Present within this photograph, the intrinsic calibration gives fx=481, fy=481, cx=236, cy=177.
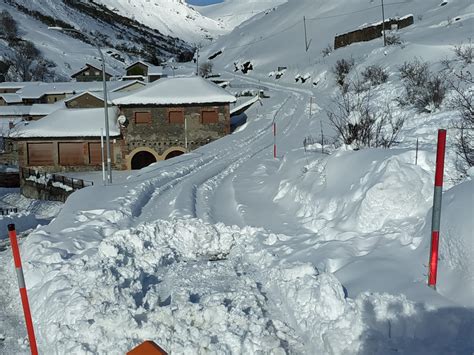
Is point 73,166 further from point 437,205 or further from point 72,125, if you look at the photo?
point 437,205

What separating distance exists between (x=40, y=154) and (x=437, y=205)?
110 ft

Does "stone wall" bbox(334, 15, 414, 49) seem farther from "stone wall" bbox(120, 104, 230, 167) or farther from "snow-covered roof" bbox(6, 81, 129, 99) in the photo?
"stone wall" bbox(120, 104, 230, 167)

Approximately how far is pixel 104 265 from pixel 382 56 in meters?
42.8

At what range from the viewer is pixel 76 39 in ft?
416

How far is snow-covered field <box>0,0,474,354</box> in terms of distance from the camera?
540 centimetres

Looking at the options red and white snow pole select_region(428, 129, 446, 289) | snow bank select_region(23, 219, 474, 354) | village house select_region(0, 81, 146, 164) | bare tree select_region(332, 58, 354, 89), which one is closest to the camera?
snow bank select_region(23, 219, 474, 354)

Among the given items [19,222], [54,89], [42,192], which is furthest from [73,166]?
[54,89]

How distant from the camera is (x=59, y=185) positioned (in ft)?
90.9

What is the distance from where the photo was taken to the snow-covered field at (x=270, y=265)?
540 cm

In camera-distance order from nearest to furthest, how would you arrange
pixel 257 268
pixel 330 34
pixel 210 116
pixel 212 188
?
1. pixel 257 268
2. pixel 212 188
3. pixel 210 116
4. pixel 330 34

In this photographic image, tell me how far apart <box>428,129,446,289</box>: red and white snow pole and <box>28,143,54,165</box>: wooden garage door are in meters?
32.8

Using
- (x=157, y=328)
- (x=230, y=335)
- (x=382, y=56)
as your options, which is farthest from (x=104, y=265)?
(x=382, y=56)

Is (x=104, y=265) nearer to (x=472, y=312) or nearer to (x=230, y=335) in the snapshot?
(x=230, y=335)

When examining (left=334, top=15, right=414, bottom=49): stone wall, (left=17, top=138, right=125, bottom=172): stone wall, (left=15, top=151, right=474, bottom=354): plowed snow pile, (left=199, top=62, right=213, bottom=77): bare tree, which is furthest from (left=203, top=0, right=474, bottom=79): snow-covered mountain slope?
(left=15, top=151, right=474, bottom=354): plowed snow pile
